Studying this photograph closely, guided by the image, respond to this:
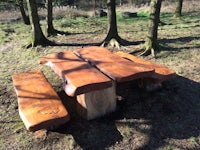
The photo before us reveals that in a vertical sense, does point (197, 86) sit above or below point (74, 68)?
below

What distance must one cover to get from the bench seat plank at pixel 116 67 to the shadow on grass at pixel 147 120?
0.67 meters

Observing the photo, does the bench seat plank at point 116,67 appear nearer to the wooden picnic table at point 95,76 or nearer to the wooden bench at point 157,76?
the wooden picnic table at point 95,76

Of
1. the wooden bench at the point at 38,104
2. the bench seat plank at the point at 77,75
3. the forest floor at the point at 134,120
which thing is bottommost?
the forest floor at the point at 134,120

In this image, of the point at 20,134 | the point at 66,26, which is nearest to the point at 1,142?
the point at 20,134

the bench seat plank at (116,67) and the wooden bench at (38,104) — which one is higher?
the bench seat plank at (116,67)

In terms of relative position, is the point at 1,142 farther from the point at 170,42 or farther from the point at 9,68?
the point at 170,42

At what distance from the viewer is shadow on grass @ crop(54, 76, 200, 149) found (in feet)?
13.9

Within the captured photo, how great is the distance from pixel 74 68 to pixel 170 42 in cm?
413

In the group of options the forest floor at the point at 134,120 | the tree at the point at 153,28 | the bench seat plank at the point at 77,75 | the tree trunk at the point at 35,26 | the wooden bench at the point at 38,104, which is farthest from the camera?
the tree trunk at the point at 35,26

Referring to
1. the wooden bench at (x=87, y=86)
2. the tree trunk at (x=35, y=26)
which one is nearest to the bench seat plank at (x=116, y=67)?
the wooden bench at (x=87, y=86)

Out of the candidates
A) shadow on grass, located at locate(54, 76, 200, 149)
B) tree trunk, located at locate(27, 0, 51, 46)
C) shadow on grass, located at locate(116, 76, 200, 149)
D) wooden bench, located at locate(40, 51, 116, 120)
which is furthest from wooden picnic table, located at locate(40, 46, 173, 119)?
tree trunk, located at locate(27, 0, 51, 46)

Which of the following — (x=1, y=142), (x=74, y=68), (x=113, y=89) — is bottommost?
(x=1, y=142)

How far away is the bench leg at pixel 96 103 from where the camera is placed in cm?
447

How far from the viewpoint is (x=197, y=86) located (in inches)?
216
